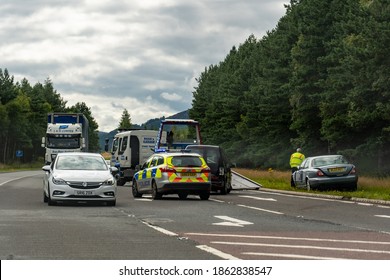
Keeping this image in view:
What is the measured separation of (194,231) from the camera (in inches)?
599

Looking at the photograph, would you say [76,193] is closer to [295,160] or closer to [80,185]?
[80,185]

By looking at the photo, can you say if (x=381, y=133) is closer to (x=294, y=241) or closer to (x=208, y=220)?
(x=208, y=220)

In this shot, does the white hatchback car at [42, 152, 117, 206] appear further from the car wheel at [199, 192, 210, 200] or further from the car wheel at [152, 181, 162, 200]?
the car wheel at [199, 192, 210, 200]

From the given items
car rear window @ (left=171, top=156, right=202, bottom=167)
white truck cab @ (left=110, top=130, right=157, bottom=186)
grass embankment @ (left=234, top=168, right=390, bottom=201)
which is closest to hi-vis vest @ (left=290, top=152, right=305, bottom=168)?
grass embankment @ (left=234, top=168, right=390, bottom=201)

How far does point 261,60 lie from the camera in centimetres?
9394

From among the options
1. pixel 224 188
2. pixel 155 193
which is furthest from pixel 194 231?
pixel 224 188

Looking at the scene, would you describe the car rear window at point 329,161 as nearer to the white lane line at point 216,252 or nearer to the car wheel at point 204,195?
the car wheel at point 204,195

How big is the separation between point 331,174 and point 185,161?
6.33m

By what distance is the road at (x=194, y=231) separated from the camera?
37.5 ft

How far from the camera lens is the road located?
37.5 ft

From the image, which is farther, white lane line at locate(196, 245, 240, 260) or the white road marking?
the white road marking

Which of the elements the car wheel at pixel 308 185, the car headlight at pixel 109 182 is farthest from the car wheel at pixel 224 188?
the car headlight at pixel 109 182

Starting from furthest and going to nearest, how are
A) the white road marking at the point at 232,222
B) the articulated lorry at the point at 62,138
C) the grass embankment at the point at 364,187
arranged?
the articulated lorry at the point at 62,138, the grass embankment at the point at 364,187, the white road marking at the point at 232,222

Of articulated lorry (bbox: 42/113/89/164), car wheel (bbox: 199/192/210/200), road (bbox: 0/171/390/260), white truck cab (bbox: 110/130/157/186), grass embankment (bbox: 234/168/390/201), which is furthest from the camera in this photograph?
articulated lorry (bbox: 42/113/89/164)
